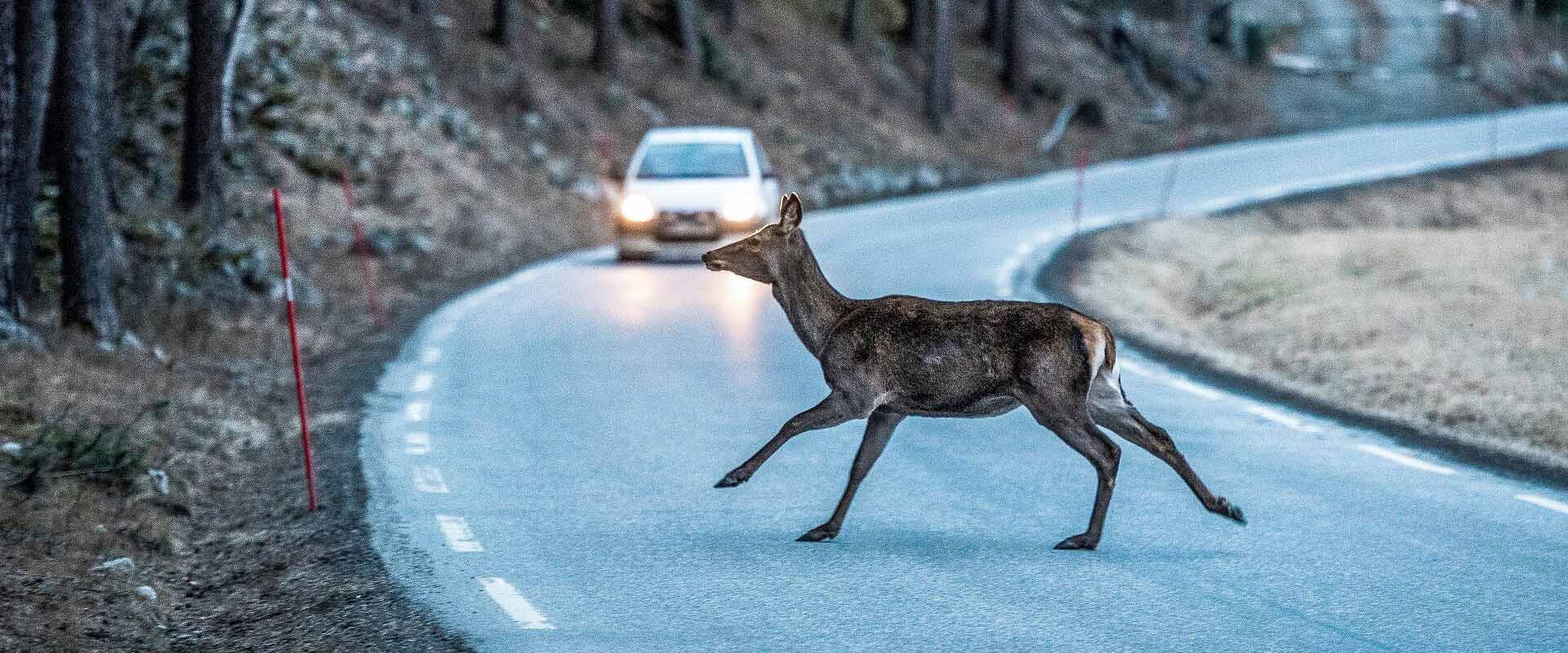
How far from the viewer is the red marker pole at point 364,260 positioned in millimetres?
20547

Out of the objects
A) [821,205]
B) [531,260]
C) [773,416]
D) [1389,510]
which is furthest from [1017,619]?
[821,205]

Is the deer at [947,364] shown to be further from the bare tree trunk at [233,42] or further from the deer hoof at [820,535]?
the bare tree trunk at [233,42]

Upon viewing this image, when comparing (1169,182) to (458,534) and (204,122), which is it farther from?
(458,534)

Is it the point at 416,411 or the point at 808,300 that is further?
the point at 416,411

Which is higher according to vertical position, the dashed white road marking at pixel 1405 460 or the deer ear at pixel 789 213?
the deer ear at pixel 789 213

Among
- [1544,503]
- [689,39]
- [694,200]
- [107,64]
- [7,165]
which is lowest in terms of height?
[694,200]

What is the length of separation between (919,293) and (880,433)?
12483mm

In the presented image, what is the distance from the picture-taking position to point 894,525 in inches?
367

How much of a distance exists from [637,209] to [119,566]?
16.3 m

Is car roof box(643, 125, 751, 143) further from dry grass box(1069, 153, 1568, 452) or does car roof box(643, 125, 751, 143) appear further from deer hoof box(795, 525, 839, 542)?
deer hoof box(795, 525, 839, 542)

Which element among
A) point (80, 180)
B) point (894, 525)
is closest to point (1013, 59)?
point (80, 180)

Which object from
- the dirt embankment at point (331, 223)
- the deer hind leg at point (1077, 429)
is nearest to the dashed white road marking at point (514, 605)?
the dirt embankment at point (331, 223)

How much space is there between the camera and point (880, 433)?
8.63 m

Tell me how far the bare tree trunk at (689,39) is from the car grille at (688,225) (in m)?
18.7
